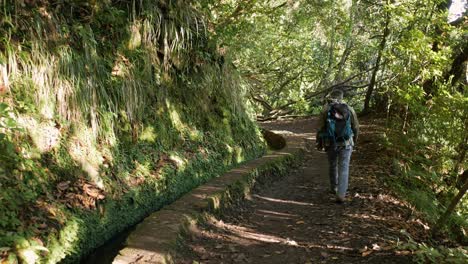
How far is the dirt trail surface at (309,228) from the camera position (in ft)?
13.6

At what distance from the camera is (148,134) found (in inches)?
229

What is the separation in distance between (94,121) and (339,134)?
349cm

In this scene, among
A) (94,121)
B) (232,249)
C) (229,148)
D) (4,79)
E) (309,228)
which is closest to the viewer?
(4,79)

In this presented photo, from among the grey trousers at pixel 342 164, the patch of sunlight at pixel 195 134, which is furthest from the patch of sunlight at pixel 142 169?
the grey trousers at pixel 342 164

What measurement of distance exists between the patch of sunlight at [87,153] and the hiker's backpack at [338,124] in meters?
3.32

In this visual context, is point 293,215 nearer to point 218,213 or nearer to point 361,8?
point 218,213

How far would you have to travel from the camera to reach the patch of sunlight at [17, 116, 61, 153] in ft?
12.8

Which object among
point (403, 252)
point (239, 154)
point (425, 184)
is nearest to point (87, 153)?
point (403, 252)

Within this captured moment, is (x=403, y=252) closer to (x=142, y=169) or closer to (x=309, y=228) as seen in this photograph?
(x=309, y=228)

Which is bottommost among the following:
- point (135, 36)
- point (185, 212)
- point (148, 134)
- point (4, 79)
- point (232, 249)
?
point (232, 249)

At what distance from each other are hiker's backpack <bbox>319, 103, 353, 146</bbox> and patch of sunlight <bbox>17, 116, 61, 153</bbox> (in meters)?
3.78

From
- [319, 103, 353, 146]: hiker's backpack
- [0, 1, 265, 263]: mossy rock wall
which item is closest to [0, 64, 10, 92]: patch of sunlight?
[0, 1, 265, 263]: mossy rock wall

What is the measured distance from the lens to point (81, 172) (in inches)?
171

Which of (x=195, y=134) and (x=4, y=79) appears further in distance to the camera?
(x=195, y=134)
